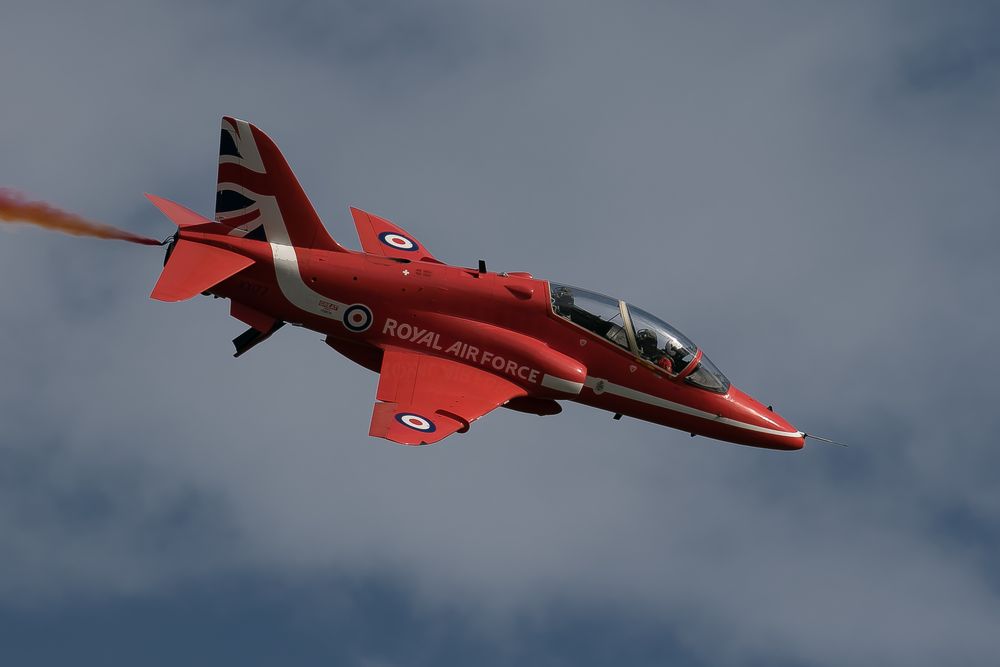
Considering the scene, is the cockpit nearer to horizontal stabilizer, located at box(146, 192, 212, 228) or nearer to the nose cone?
the nose cone

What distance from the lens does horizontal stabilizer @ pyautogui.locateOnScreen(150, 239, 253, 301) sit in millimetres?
41375

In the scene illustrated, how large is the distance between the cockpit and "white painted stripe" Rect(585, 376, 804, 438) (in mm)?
636

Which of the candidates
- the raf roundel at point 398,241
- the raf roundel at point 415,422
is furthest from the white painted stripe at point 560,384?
the raf roundel at point 398,241

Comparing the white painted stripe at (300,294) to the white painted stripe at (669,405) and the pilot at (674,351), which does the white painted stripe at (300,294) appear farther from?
the pilot at (674,351)

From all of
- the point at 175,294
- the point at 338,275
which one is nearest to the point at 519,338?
the point at 338,275

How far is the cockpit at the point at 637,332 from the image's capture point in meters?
44.0

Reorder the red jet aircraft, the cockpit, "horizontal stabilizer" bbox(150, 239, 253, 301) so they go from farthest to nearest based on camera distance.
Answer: the cockpit → the red jet aircraft → "horizontal stabilizer" bbox(150, 239, 253, 301)

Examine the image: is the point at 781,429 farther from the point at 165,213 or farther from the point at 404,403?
the point at 165,213

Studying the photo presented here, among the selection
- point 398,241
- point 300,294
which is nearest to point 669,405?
point 398,241

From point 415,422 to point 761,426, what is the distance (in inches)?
377

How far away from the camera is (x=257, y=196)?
144 feet

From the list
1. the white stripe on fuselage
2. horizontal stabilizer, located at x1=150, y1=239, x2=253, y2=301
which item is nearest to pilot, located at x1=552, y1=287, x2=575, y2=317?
the white stripe on fuselage

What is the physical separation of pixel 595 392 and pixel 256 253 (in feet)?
28.9

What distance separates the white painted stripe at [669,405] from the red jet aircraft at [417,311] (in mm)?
34
